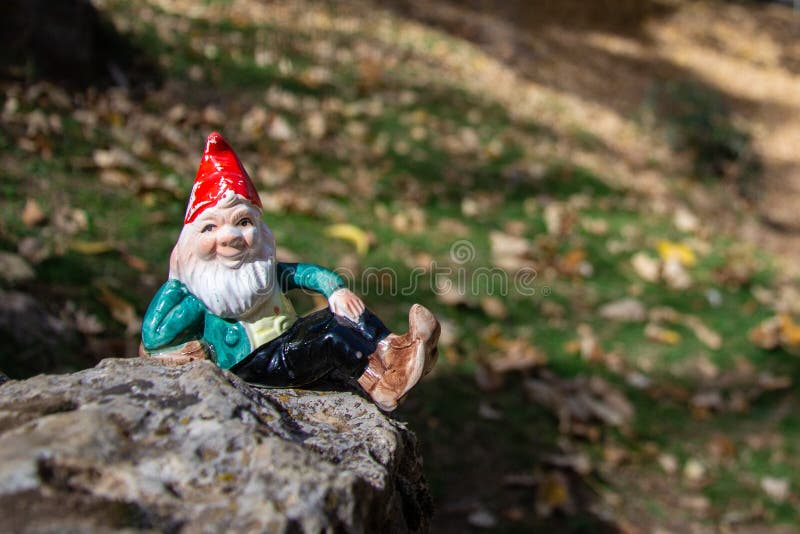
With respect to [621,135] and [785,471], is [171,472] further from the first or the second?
[621,135]

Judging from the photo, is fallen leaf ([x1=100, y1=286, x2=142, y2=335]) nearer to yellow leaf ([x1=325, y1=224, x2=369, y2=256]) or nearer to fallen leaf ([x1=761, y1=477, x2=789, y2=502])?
yellow leaf ([x1=325, y1=224, x2=369, y2=256])

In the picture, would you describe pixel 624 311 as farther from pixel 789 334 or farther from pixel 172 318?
pixel 172 318

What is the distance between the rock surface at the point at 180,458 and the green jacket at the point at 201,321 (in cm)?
13

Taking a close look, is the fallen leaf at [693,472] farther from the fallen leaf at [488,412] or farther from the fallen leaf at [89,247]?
the fallen leaf at [89,247]

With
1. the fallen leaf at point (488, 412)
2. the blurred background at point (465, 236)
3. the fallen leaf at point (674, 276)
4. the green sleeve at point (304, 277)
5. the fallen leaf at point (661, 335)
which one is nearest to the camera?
the green sleeve at point (304, 277)

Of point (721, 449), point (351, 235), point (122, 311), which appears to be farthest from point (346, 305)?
point (721, 449)

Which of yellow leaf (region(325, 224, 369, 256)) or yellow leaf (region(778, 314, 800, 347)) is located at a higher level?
yellow leaf (region(325, 224, 369, 256))

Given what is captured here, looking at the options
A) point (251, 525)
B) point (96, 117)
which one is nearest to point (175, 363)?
point (251, 525)

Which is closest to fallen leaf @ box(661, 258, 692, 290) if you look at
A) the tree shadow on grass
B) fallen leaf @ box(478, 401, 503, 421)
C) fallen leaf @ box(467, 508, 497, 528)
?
the tree shadow on grass

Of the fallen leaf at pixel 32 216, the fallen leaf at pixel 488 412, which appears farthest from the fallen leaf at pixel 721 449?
the fallen leaf at pixel 32 216

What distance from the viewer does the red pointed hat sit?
1.69 m

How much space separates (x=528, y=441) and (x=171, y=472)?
2196 mm

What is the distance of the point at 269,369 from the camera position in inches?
66.2

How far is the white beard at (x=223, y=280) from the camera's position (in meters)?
1.68
